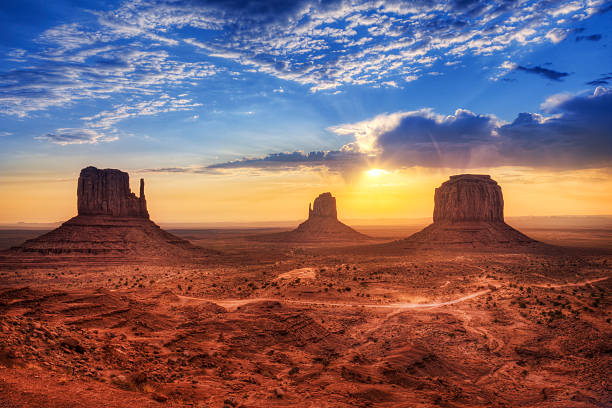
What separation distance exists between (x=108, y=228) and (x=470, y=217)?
267 ft

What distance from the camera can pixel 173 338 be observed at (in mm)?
19625

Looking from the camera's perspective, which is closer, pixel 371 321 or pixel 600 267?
pixel 371 321

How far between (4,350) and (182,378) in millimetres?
6273

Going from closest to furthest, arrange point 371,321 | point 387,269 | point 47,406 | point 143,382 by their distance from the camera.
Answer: point 47,406 < point 143,382 < point 371,321 < point 387,269

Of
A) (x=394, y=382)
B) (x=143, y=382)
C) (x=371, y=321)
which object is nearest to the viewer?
(x=143, y=382)

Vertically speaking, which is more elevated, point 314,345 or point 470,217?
point 470,217

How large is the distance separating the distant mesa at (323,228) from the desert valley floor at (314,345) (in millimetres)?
89413

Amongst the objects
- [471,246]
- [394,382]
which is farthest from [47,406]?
[471,246]

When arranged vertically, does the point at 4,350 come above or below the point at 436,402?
above

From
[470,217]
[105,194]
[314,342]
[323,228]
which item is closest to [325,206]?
[323,228]

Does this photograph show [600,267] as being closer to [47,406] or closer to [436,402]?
[436,402]

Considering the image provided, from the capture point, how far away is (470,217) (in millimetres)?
87500

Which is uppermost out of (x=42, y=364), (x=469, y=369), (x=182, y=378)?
(x=42, y=364)

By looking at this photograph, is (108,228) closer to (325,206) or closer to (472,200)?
(472,200)
